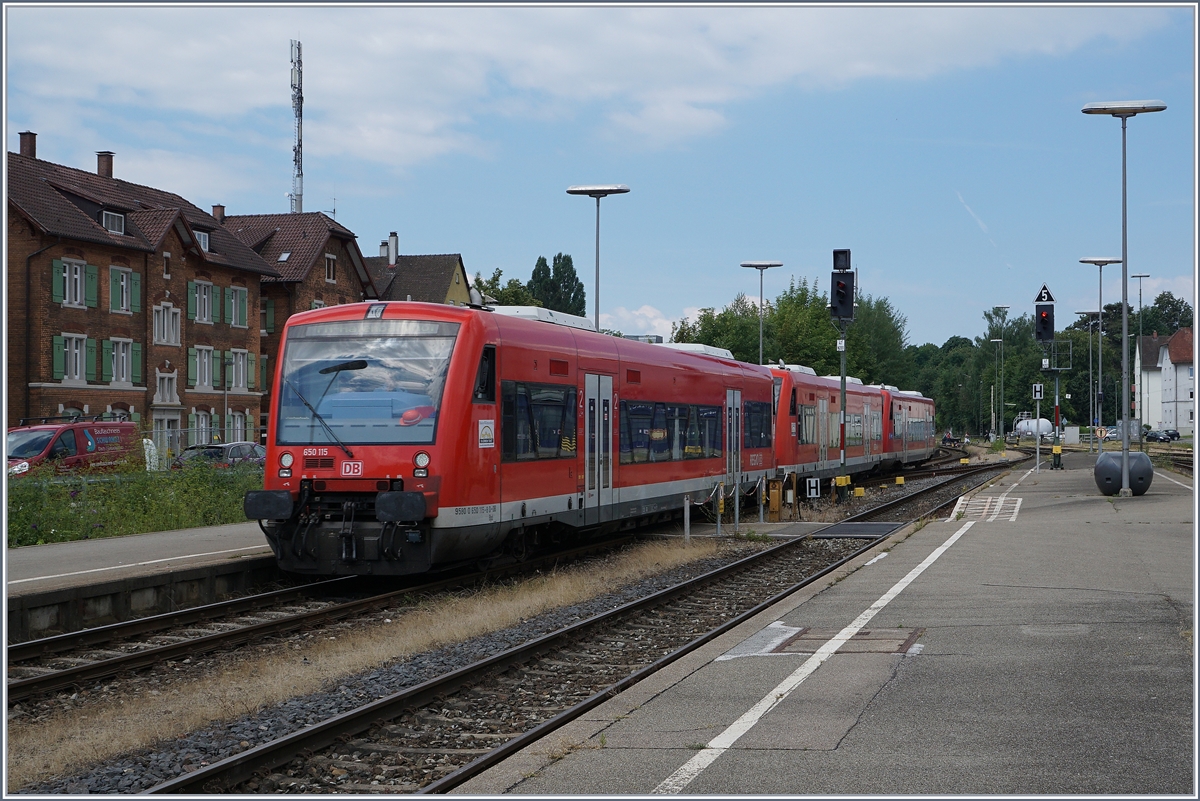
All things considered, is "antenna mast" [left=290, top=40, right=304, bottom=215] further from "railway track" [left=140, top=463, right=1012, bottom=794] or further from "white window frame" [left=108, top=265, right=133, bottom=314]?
"railway track" [left=140, top=463, right=1012, bottom=794]

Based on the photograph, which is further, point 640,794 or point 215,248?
point 215,248

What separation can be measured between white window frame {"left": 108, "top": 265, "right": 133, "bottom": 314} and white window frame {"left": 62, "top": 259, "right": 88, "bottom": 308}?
5.97 ft

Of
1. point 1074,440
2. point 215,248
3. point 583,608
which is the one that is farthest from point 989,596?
point 1074,440

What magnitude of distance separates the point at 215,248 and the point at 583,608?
151 feet

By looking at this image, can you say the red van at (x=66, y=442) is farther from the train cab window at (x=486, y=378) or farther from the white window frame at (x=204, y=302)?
the white window frame at (x=204, y=302)

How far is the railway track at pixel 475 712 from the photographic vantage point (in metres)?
6.82

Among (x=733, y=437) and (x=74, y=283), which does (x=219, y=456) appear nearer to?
(x=733, y=437)

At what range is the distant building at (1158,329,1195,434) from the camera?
120750 millimetres

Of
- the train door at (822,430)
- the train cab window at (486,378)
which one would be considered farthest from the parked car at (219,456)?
the train door at (822,430)

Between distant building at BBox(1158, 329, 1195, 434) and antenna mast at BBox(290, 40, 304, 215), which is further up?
antenna mast at BBox(290, 40, 304, 215)

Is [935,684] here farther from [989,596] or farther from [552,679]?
[989,596]

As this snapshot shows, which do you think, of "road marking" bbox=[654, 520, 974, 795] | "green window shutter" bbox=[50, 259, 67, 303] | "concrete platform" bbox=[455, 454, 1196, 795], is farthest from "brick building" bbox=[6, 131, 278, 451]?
"road marking" bbox=[654, 520, 974, 795]

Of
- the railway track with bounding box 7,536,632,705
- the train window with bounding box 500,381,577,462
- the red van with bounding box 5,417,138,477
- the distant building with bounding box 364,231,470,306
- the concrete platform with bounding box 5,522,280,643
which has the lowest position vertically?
the railway track with bounding box 7,536,632,705

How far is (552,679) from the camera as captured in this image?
9664 millimetres
